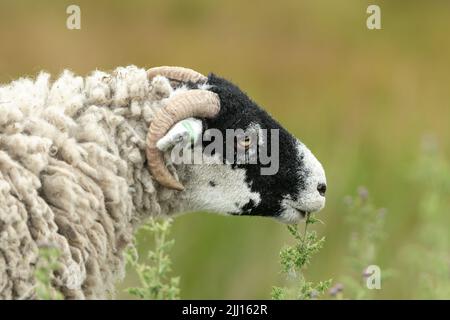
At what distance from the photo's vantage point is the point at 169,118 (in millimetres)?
5578

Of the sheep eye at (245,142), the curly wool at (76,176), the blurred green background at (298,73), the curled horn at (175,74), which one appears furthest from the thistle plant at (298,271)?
the blurred green background at (298,73)

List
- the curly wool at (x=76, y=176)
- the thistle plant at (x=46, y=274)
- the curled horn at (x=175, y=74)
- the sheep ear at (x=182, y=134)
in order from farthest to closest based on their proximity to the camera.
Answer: the curled horn at (x=175, y=74)
the sheep ear at (x=182, y=134)
the curly wool at (x=76, y=176)
the thistle plant at (x=46, y=274)

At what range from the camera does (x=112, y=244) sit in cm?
559

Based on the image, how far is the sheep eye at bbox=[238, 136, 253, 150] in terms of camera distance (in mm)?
5805

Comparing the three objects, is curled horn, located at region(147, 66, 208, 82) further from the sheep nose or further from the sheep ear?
the sheep nose

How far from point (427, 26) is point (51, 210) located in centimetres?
1193

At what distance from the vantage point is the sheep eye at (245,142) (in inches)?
229

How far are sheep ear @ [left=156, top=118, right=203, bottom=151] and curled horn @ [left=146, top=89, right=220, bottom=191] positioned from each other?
36 millimetres

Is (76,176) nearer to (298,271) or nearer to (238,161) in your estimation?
(238,161)

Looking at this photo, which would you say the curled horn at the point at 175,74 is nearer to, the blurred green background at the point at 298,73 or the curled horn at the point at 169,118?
the curled horn at the point at 169,118

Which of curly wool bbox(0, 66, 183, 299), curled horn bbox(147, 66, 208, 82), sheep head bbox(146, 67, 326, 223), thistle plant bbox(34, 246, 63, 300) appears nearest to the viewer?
thistle plant bbox(34, 246, 63, 300)

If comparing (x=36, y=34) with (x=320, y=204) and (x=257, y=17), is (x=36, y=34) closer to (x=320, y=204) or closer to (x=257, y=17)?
(x=257, y=17)

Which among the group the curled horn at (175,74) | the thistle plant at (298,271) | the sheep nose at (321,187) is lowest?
the thistle plant at (298,271)

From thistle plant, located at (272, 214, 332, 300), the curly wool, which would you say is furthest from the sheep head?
thistle plant, located at (272, 214, 332, 300)
